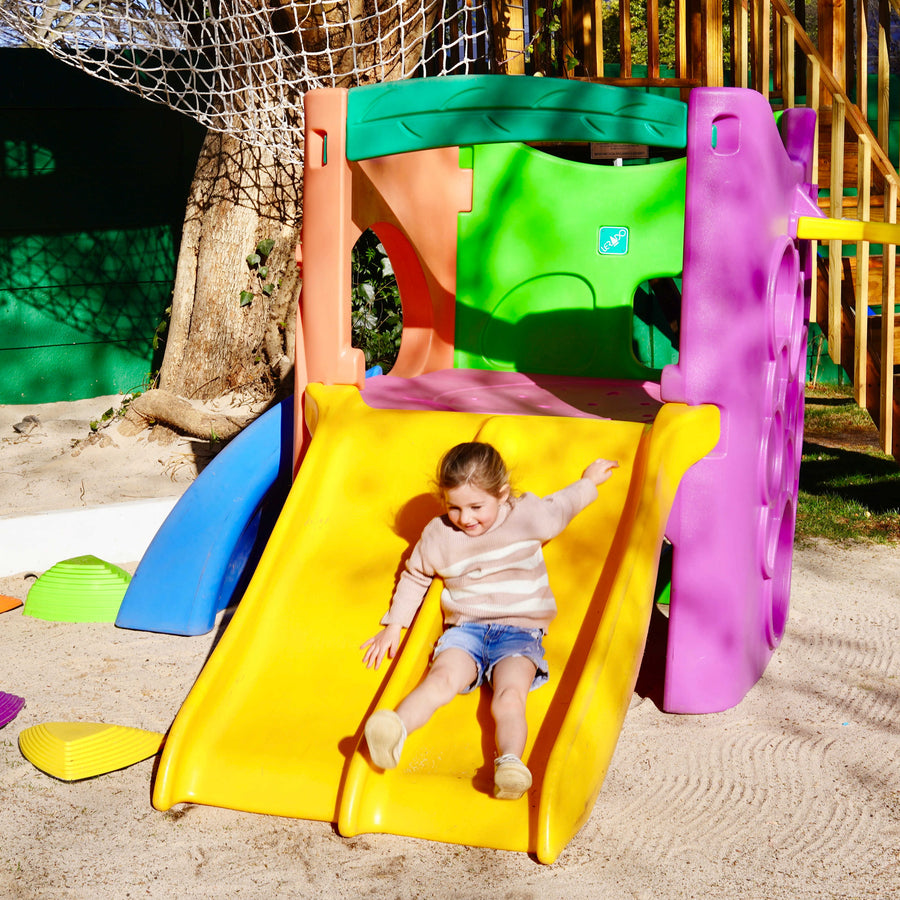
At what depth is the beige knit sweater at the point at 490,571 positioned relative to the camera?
284 cm

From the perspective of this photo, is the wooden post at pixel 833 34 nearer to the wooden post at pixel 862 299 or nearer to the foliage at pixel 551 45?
the wooden post at pixel 862 299

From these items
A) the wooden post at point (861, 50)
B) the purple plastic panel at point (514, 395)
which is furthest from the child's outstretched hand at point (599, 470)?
the wooden post at point (861, 50)

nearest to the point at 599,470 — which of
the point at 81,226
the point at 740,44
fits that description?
the point at 740,44

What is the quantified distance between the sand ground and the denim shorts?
0.40m

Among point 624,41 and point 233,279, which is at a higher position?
point 624,41

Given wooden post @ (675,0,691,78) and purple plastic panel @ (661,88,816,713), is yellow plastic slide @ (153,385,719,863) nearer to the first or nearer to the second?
purple plastic panel @ (661,88,816,713)

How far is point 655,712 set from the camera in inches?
129

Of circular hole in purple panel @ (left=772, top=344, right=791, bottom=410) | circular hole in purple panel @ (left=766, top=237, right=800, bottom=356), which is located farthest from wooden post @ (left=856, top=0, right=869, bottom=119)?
circular hole in purple panel @ (left=772, top=344, right=791, bottom=410)

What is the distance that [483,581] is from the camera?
2861 mm

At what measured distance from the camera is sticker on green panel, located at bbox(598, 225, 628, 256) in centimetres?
467

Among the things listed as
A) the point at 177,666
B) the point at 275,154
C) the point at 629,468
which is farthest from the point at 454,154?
the point at 177,666

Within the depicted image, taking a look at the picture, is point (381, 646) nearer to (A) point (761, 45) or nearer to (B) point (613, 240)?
(B) point (613, 240)

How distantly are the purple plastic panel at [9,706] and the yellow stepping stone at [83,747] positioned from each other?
6.0 inches

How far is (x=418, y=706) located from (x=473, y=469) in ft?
2.04
